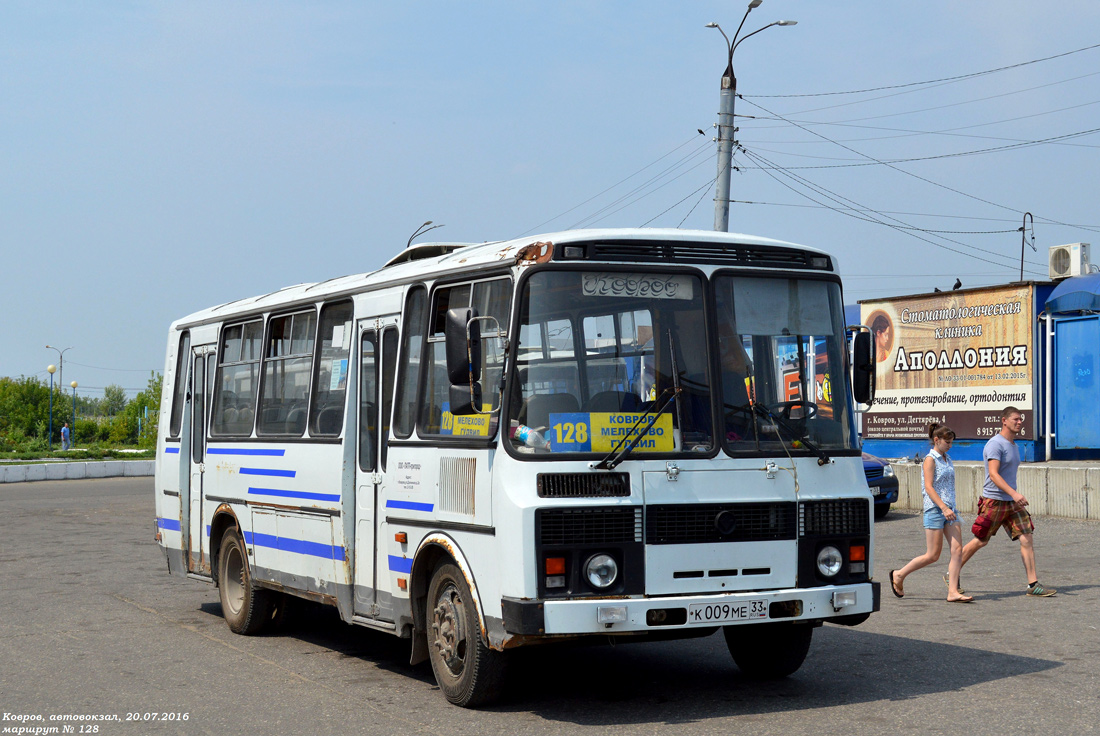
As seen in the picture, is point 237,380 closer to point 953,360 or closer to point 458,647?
point 458,647

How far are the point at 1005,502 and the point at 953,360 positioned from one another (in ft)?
48.0

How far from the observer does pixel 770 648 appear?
27.1 ft

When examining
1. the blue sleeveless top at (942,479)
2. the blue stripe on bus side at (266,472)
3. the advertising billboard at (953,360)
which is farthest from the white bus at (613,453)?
the advertising billboard at (953,360)

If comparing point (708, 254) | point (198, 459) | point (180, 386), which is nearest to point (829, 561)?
point (708, 254)

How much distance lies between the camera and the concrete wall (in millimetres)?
19438

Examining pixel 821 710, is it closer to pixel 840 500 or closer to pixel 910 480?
pixel 840 500

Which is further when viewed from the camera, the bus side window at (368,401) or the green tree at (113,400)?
the green tree at (113,400)

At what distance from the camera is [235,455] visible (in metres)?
11.2

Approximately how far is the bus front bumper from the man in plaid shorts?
4844 millimetres

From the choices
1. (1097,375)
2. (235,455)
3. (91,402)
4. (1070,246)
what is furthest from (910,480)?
(91,402)

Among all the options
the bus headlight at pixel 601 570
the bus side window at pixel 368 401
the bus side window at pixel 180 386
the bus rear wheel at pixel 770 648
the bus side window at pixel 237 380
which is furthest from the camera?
the bus side window at pixel 180 386

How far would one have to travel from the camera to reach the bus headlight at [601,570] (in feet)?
22.5

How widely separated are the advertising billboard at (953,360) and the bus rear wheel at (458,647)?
61.7ft

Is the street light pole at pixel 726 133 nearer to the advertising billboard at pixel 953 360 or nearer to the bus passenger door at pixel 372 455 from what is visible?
the advertising billboard at pixel 953 360
